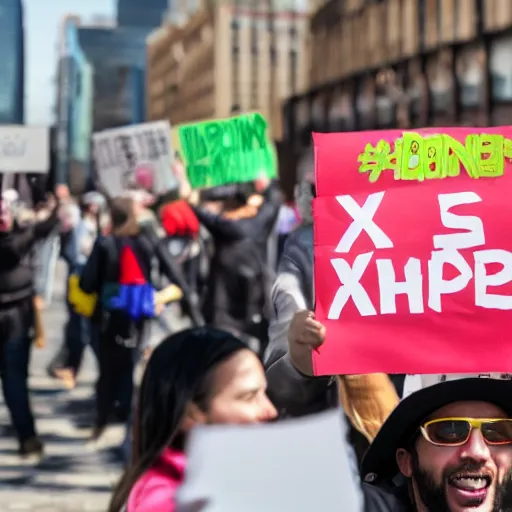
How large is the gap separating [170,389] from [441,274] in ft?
2.28

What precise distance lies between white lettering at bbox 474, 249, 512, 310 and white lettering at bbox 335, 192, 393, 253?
7.8 inches

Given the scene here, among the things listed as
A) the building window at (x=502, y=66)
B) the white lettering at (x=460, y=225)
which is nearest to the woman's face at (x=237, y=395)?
the white lettering at (x=460, y=225)

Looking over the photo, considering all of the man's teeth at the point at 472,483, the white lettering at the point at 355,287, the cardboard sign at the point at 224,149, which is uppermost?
the cardboard sign at the point at 224,149

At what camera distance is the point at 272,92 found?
116000 mm

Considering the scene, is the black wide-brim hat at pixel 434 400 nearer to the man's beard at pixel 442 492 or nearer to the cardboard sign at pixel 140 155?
the man's beard at pixel 442 492

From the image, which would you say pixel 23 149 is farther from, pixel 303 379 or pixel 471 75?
pixel 471 75

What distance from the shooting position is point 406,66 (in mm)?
46875

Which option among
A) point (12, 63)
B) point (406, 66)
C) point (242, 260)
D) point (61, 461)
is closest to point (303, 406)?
point (61, 461)

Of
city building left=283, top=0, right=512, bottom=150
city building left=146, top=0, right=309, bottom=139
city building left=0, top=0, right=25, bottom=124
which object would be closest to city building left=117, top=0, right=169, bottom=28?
city building left=146, top=0, right=309, bottom=139

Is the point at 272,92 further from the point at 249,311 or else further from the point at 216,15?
the point at 249,311

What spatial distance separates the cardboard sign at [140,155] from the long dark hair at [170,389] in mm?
5733

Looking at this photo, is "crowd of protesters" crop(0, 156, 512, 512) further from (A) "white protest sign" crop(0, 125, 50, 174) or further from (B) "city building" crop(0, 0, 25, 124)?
(B) "city building" crop(0, 0, 25, 124)

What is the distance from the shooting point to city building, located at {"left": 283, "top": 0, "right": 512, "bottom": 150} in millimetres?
37438

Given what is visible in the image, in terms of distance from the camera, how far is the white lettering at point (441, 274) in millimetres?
2762
